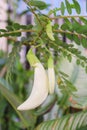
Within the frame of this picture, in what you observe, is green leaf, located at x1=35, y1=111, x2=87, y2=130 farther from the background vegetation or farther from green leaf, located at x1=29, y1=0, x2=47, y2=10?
green leaf, located at x1=29, y1=0, x2=47, y2=10

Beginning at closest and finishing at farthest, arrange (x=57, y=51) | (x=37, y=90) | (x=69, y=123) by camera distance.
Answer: (x=37, y=90)
(x=57, y=51)
(x=69, y=123)

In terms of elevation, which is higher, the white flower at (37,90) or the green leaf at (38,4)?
the green leaf at (38,4)

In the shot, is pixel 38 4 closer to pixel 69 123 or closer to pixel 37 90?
pixel 37 90

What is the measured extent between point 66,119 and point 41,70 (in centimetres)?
25

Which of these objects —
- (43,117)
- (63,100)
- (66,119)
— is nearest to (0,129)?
(43,117)

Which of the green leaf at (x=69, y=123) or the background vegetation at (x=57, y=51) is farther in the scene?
the green leaf at (x=69, y=123)

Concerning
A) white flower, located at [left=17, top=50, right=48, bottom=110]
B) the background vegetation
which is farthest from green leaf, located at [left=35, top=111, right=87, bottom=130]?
white flower, located at [left=17, top=50, right=48, bottom=110]

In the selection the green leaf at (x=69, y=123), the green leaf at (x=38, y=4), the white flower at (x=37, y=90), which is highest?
the green leaf at (x=38, y=4)

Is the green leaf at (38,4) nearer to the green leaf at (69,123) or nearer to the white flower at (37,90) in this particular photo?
the white flower at (37,90)

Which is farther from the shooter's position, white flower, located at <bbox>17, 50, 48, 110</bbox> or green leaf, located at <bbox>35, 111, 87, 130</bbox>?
green leaf, located at <bbox>35, 111, 87, 130</bbox>

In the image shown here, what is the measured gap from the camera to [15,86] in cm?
128

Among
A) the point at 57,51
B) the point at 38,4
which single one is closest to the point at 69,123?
the point at 57,51

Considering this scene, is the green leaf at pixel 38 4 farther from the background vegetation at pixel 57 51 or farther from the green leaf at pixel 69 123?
the green leaf at pixel 69 123

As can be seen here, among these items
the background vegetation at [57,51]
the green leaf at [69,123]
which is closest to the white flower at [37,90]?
the background vegetation at [57,51]
